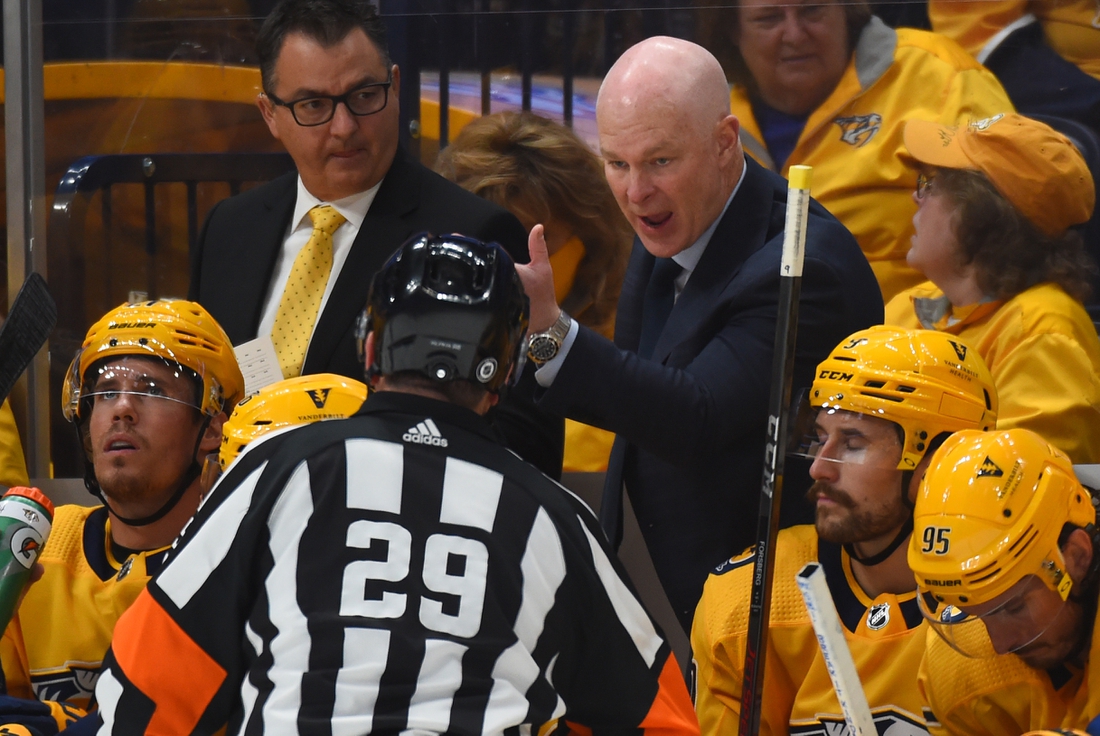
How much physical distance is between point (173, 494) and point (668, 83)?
4.63 ft

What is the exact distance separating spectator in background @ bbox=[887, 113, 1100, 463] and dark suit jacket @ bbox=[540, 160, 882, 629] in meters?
0.64

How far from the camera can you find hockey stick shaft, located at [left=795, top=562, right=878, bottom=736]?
1.89 metres

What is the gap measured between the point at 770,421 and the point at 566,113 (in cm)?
183

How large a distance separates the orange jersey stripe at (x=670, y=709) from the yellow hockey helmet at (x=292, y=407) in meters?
1.00

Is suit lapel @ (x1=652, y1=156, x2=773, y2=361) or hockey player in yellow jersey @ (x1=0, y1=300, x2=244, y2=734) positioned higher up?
suit lapel @ (x1=652, y1=156, x2=773, y2=361)

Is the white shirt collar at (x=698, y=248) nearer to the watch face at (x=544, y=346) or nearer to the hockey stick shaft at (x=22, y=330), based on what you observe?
Answer: the watch face at (x=544, y=346)

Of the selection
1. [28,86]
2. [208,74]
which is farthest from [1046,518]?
[28,86]

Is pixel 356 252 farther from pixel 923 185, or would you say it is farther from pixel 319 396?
pixel 923 185

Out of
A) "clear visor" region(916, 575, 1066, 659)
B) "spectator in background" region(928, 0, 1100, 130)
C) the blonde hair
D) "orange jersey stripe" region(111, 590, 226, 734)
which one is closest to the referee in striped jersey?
"orange jersey stripe" region(111, 590, 226, 734)

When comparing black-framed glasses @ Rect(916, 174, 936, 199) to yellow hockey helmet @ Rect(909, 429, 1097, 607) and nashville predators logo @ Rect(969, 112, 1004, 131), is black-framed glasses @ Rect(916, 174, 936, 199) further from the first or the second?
yellow hockey helmet @ Rect(909, 429, 1097, 607)

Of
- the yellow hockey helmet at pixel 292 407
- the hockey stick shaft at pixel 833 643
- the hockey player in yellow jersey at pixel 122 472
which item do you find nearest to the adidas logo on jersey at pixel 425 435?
the hockey stick shaft at pixel 833 643

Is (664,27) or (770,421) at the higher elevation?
(664,27)

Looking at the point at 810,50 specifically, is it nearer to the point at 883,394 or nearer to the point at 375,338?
the point at 883,394

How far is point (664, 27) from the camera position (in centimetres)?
391
